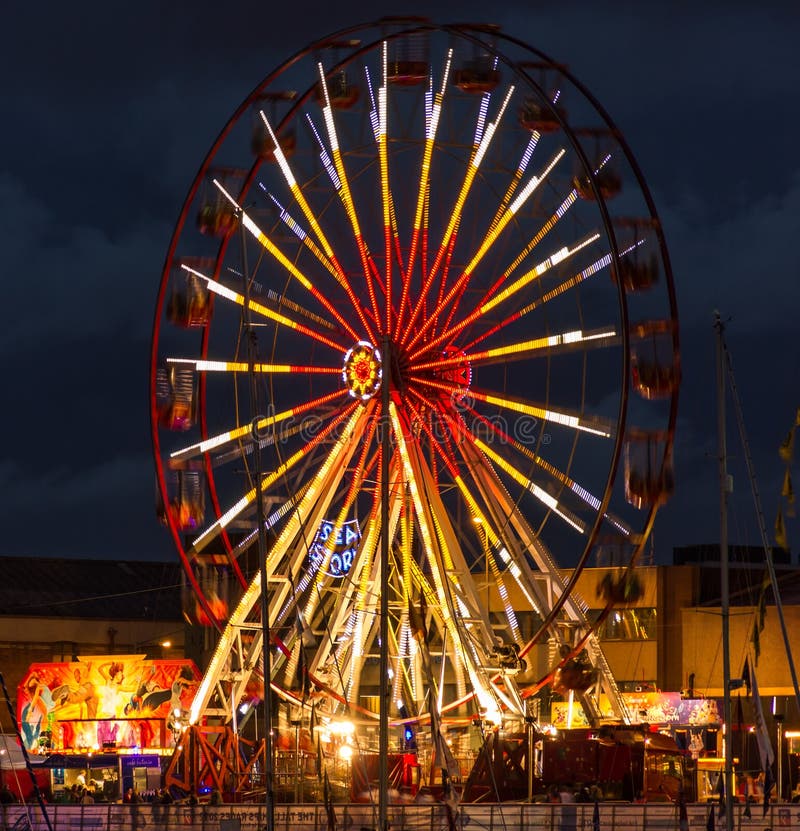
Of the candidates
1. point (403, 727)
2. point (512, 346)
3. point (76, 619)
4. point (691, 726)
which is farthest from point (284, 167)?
point (76, 619)

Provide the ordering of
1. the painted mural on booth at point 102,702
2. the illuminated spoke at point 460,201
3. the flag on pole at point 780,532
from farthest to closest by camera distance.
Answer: the painted mural on booth at point 102,702
the illuminated spoke at point 460,201
the flag on pole at point 780,532

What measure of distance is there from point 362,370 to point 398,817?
12220mm

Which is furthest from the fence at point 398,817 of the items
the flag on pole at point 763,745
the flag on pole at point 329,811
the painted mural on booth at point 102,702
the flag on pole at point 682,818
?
the painted mural on booth at point 102,702

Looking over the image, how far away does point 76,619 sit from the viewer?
290 feet

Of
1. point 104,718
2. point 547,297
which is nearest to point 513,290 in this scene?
point 547,297

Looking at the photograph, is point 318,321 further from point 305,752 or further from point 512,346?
point 305,752

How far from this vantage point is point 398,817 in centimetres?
4612

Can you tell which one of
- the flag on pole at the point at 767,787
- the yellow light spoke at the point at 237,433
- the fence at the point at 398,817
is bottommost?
the fence at the point at 398,817

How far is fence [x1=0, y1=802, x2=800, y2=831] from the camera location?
148 feet

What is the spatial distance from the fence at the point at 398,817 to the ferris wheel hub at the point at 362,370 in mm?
11359

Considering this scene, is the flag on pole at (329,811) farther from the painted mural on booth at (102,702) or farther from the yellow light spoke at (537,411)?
the painted mural on booth at (102,702)

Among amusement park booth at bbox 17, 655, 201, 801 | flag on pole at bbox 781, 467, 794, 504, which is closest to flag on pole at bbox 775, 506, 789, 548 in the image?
flag on pole at bbox 781, 467, 794, 504

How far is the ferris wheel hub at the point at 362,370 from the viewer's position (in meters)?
50.3

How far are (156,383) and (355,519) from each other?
704cm
